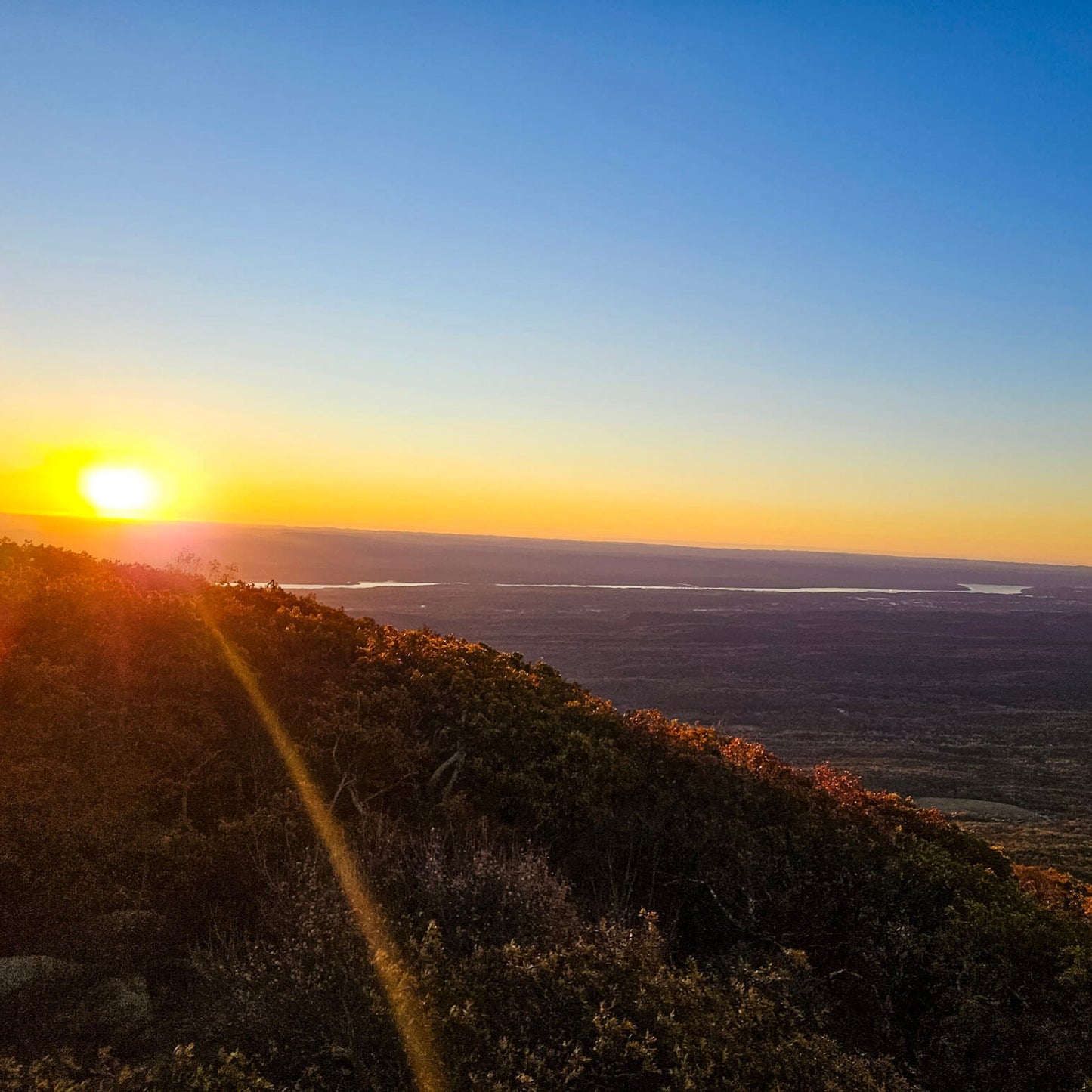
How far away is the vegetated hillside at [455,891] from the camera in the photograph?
388 centimetres

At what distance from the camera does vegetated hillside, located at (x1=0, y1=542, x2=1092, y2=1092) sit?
3879 mm

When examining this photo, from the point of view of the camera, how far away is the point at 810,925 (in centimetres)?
621

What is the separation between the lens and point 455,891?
16.0ft

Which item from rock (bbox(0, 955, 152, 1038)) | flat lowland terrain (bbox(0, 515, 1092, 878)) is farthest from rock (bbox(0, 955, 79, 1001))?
flat lowland terrain (bbox(0, 515, 1092, 878))

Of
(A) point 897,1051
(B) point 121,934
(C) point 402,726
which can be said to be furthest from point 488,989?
(C) point 402,726

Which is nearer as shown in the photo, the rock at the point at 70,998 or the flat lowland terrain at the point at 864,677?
the rock at the point at 70,998

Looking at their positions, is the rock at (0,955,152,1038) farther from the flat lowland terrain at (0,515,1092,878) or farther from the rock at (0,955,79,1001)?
the flat lowland terrain at (0,515,1092,878)

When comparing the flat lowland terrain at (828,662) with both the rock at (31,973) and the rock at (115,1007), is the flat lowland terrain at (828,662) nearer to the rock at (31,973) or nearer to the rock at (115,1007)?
the rock at (31,973)

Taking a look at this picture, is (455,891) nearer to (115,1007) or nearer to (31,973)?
(115,1007)

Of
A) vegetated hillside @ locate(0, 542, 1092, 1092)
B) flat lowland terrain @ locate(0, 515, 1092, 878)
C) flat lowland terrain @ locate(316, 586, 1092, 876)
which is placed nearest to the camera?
vegetated hillside @ locate(0, 542, 1092, 1092)

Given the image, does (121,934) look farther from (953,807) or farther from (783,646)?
(783,646)

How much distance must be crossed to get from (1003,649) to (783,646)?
28.0 m

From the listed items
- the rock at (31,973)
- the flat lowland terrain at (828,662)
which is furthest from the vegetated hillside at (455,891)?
the flat lowland terrain at (828,662)

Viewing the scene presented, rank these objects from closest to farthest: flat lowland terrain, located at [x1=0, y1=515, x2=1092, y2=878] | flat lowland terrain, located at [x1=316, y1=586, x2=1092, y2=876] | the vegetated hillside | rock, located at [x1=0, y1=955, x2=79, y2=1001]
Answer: the vegetated hillside
rock, located at [x1=0, y1=955, x2=79, y2=1001]
flat lowland terrain, located at [x1=316, y1=586, x2=1092, y2=876]
flat lowland terrain, located at [x1=0, y1=515, x2=1092, y2=878]
